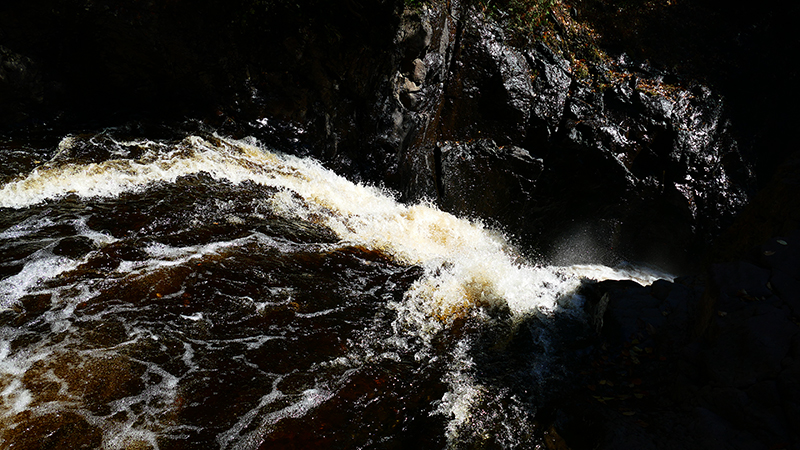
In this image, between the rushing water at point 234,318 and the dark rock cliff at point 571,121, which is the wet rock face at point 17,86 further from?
the rushing water at point 234,318

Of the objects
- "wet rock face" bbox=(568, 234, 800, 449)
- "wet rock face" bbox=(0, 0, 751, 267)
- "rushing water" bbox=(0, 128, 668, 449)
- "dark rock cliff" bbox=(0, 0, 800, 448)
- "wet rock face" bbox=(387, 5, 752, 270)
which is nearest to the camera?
"rushing water" bbox=(0, 128, 668, 449)

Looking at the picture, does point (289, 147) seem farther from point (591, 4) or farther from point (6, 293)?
point (591, 4)

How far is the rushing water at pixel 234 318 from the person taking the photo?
2.69m

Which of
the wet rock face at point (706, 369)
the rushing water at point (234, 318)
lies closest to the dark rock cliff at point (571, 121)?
the wet rock face at point (706, 369)

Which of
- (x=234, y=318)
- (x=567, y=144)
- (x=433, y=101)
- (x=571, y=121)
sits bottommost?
(x=234, y=318)

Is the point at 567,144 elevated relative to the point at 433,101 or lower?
lower

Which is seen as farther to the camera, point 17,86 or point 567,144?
point 567,144

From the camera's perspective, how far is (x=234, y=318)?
3.59 meters

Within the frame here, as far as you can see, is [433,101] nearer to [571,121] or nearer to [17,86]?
[571,121]

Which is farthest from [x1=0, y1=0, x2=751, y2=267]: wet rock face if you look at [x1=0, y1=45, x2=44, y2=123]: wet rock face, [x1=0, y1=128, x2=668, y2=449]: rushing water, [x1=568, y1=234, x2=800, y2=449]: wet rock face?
[x1=568, y1=234, x2=800, y2=449]: wet rock face

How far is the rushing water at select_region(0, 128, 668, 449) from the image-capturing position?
2.69 metres

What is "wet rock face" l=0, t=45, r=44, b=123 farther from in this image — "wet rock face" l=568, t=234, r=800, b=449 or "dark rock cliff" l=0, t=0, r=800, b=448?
"wet rock face" l=568, t=234, r=800, b=449

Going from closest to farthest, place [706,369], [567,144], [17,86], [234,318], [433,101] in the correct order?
[706,369] → [234,318] → [17,86] → [433,101] → [567,144]

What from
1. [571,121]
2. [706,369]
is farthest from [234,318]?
[571,121]
